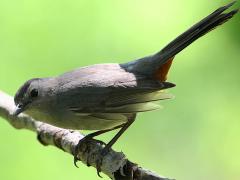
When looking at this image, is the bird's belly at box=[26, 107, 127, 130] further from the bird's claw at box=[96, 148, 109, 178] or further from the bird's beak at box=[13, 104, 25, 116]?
the bird's claw at box=[96, 148, 109, 178]

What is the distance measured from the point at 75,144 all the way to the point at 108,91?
481mm

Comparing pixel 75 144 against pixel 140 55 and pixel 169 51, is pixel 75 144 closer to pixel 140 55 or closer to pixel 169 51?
pixel 169 51

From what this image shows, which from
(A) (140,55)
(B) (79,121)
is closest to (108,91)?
(B) (79,121)

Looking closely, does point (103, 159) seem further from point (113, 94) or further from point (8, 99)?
point (8, 99)

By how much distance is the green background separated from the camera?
6.56 m

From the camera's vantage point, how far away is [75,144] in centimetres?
584

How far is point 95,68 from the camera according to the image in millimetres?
6008

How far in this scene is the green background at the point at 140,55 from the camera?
6562 mm

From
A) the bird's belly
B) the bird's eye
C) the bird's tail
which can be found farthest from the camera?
the bird's eye

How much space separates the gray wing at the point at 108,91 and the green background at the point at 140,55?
0.77 m

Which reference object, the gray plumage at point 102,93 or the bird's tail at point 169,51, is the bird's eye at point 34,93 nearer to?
the gray plumage at point 102,93

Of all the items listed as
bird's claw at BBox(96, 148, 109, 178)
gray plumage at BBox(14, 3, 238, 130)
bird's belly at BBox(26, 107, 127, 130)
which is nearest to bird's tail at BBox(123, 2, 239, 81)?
gray plumage at BBox(14, 3, 238, 130)

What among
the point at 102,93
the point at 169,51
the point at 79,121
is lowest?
the point at 79,121

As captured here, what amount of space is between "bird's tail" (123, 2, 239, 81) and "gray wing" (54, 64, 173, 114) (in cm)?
9
